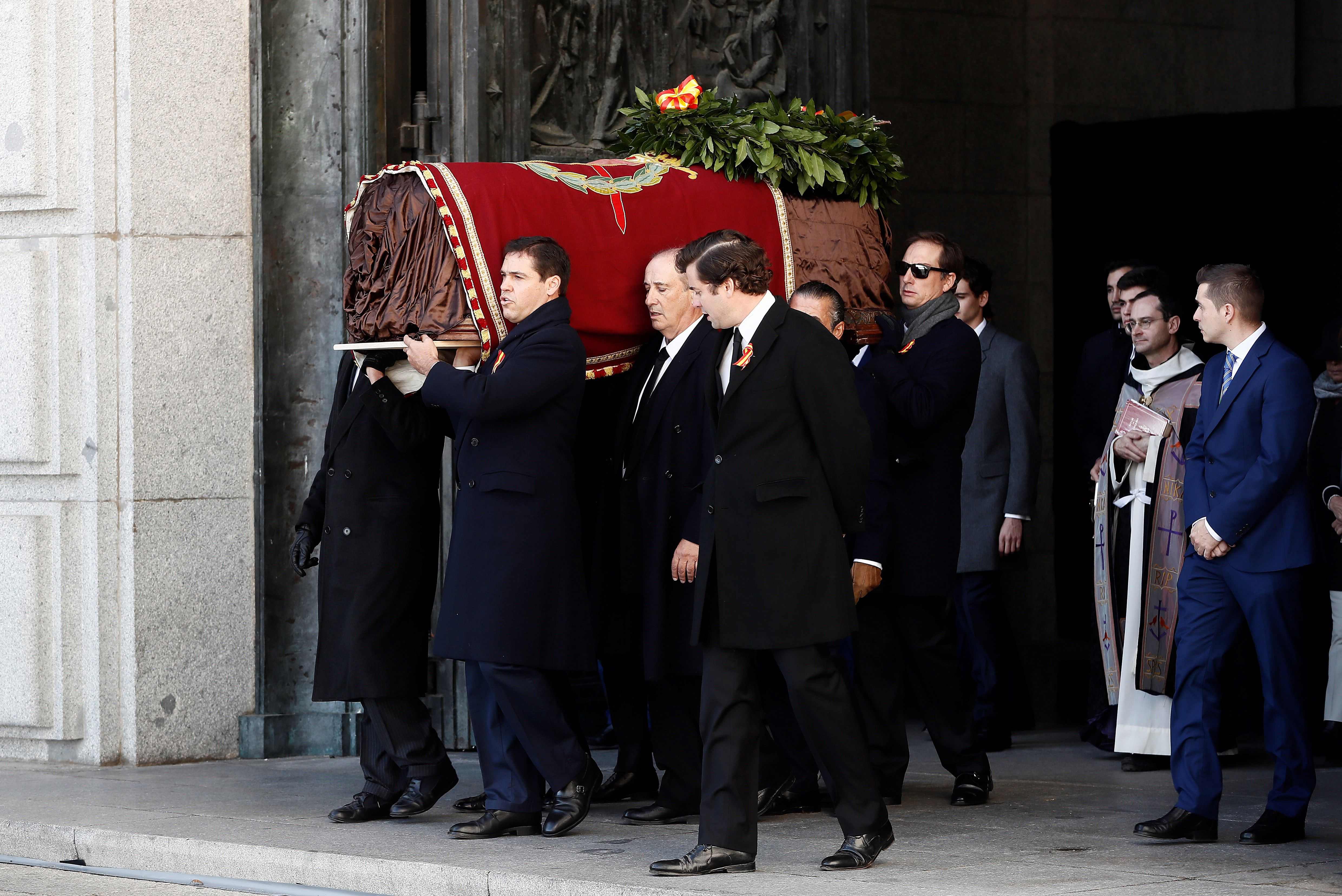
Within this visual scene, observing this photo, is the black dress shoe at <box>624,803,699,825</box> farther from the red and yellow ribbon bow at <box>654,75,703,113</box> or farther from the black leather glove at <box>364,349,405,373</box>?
the red and yellow ribbon bow at <box>654,75,703,113</box>

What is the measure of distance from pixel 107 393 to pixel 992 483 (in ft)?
12.9

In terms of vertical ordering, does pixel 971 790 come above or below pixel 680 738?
below

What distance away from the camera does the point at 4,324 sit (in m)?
9.12

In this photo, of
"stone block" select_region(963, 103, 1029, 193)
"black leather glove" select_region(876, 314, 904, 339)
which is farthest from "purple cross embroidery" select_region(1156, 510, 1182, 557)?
"stone block" select_region(963, 103, 1029, 193)

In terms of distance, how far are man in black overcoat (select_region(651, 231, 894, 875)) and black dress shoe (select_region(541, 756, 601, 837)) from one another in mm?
729

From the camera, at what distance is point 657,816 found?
7324 millimetres

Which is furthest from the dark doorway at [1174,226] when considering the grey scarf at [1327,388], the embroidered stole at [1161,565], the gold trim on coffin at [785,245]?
the gold trim on coffin at [785,245]

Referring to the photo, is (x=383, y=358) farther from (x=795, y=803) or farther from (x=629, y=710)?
(x=795, y=803)

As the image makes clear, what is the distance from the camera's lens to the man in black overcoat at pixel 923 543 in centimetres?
757

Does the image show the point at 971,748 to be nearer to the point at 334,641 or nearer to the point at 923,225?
the point at 334,641

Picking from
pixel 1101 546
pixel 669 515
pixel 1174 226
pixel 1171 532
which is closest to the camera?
pixel 669 515

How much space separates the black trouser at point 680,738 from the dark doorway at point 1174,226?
3.94m

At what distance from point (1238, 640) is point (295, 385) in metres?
4.32

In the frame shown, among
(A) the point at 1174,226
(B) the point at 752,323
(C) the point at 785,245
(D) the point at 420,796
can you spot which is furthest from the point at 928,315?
(A) the point at 1174,226
